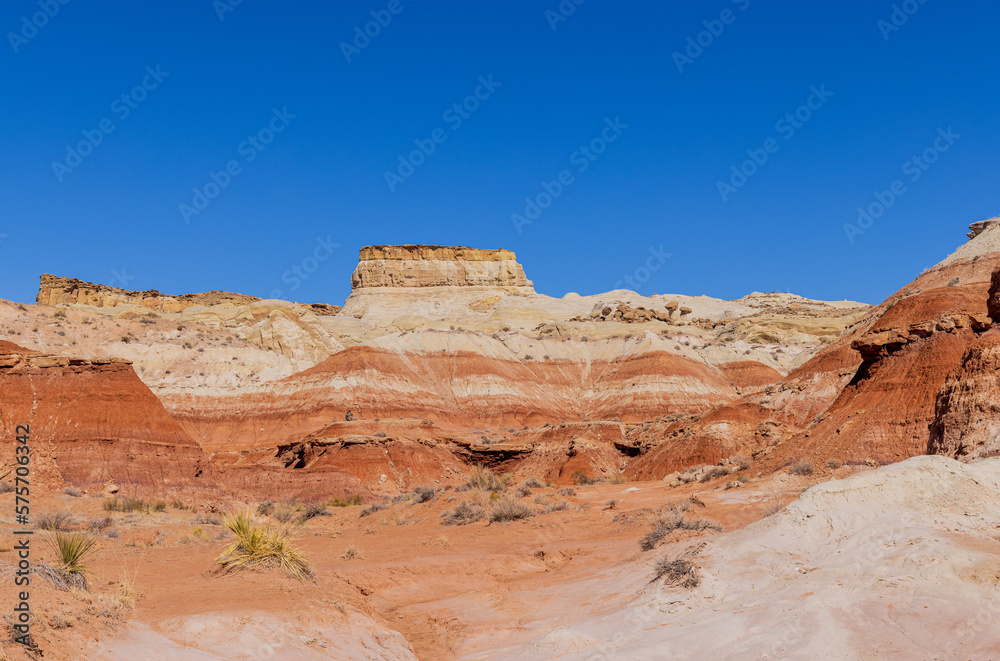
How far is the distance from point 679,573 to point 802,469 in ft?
38.9

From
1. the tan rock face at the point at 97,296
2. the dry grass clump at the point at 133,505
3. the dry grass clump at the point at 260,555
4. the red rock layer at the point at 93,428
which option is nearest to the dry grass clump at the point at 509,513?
the dry grass clump at the point at 260,555

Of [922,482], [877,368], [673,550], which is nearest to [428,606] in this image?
[673,550]

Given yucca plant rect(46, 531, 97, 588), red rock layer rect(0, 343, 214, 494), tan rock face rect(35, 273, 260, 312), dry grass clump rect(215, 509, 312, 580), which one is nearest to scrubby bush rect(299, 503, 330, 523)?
red rock layer rect(0, 343, 214, 494)

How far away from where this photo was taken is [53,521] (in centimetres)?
1844

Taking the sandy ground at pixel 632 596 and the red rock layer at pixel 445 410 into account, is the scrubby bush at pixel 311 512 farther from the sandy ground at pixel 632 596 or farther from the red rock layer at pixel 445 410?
the sandy ground at pixel 632 596

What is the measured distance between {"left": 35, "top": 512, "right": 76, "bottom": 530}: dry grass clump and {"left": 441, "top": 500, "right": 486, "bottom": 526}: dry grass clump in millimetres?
9725

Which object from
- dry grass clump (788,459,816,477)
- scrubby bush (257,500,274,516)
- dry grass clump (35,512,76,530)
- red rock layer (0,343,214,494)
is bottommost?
dry grass clump (788,459,816,477)

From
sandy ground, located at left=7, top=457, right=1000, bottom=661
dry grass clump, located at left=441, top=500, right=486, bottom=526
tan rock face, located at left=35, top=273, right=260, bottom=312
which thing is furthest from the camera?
tan rock face, located at left=35, top=273, right=260, bottom=312

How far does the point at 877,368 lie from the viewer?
24344 mm

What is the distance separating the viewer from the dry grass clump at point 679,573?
956 centimetres

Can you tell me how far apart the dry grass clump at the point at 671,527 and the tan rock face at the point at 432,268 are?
140m

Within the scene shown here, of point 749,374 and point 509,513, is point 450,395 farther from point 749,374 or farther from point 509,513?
point 509,513

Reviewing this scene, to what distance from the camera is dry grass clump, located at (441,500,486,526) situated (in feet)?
69.8

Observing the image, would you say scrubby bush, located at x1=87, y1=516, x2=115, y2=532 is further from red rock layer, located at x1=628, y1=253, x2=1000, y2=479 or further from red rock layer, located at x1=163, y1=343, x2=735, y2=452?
red rock layer, located at x1=163, y1=343, x2=735, y2=452
